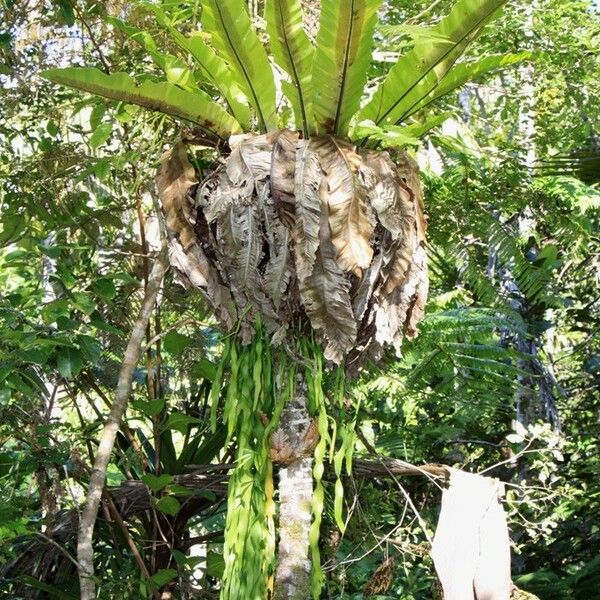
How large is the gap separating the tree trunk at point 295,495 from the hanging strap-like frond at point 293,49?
95cm

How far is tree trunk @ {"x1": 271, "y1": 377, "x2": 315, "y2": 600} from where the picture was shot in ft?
10.0

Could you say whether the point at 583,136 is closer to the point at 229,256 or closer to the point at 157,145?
the point at 157,145

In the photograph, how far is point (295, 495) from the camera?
3105 millimetres

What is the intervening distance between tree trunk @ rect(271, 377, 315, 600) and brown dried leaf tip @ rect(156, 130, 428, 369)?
274 mm

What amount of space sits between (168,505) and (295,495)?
109 centimetres

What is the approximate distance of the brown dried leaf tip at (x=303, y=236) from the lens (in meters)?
2.87

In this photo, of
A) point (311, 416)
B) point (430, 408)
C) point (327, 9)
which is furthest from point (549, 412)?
point (327, 9)

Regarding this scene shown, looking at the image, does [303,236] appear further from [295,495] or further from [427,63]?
[295,495]

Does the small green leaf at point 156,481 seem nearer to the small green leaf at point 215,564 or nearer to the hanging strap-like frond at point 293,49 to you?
the small green leaf at point 215,564

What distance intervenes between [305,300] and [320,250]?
0.16m

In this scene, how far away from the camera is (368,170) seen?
2.96 meters

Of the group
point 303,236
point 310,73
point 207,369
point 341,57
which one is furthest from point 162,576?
point 341,57

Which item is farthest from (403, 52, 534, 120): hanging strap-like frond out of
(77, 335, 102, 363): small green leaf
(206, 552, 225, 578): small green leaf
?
(206, 552, 225, 578): small green leaf

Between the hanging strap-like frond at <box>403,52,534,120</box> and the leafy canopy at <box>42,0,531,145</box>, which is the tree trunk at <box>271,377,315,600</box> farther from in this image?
the hanging strap-like frond at <box>403,52,534,120</box>
